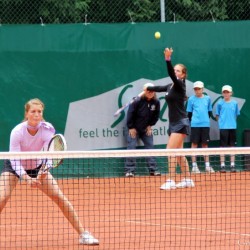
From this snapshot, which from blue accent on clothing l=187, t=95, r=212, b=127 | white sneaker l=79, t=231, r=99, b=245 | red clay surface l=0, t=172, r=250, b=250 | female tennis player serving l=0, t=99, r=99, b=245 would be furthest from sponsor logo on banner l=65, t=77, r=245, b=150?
white sneaker l=79, t=231, r=99, b=245

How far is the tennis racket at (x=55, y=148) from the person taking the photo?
23.1 feet

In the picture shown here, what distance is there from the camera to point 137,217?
28.3ft

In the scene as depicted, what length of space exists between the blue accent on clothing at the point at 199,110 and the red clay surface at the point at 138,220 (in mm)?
2373

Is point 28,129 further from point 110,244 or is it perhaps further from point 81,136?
point 81,136

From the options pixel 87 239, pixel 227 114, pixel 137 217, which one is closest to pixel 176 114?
pixel 137 217

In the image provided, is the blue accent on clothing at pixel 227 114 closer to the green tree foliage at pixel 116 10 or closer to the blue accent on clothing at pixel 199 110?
the blue accent on clothing at pixel 199 110

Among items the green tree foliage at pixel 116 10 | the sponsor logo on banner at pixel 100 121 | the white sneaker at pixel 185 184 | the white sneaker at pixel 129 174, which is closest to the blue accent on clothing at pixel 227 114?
the sponsor logo on banner at pixel 100 121

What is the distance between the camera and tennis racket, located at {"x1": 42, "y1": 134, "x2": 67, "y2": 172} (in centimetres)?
704

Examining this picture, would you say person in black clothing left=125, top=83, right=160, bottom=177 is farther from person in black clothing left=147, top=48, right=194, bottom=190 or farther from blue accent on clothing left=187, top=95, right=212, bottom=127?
person in black clothing left=147, top=48, right=194, bottom=190

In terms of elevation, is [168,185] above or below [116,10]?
below

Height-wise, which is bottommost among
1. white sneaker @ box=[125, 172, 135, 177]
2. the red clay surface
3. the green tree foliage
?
the red clay surface

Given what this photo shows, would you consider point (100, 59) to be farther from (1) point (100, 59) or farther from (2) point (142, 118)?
(2) point (142, 118)

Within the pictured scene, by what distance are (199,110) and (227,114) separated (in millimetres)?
451

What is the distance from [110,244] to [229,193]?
142 inches
